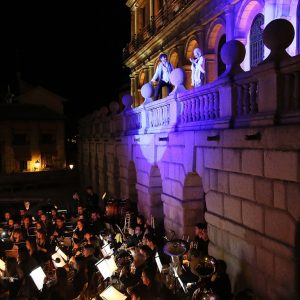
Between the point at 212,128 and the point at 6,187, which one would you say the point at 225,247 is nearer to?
the point at 212,128

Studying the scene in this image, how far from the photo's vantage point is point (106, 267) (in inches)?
346

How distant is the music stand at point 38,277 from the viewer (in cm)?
871

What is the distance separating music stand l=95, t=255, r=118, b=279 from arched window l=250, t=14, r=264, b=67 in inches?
371

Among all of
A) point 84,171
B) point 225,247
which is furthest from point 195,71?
point 84,171

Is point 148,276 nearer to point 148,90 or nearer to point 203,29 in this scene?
point 148,90

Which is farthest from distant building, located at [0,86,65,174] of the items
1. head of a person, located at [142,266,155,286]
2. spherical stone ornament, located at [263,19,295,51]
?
spherical stone ornament, located at [263,19,295,51]

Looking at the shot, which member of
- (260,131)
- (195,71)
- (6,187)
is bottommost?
(6,187)

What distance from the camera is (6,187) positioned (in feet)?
114

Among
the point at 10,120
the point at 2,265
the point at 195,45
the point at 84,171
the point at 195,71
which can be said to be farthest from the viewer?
the point at 10,120

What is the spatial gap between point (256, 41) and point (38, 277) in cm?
1124

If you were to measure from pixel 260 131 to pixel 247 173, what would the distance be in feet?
3.10

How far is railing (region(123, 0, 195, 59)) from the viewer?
776 inches

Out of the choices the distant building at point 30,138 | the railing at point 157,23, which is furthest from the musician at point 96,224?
the distant building at point 30,138

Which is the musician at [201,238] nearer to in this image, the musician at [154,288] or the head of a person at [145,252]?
the head of a person at [145,252]
